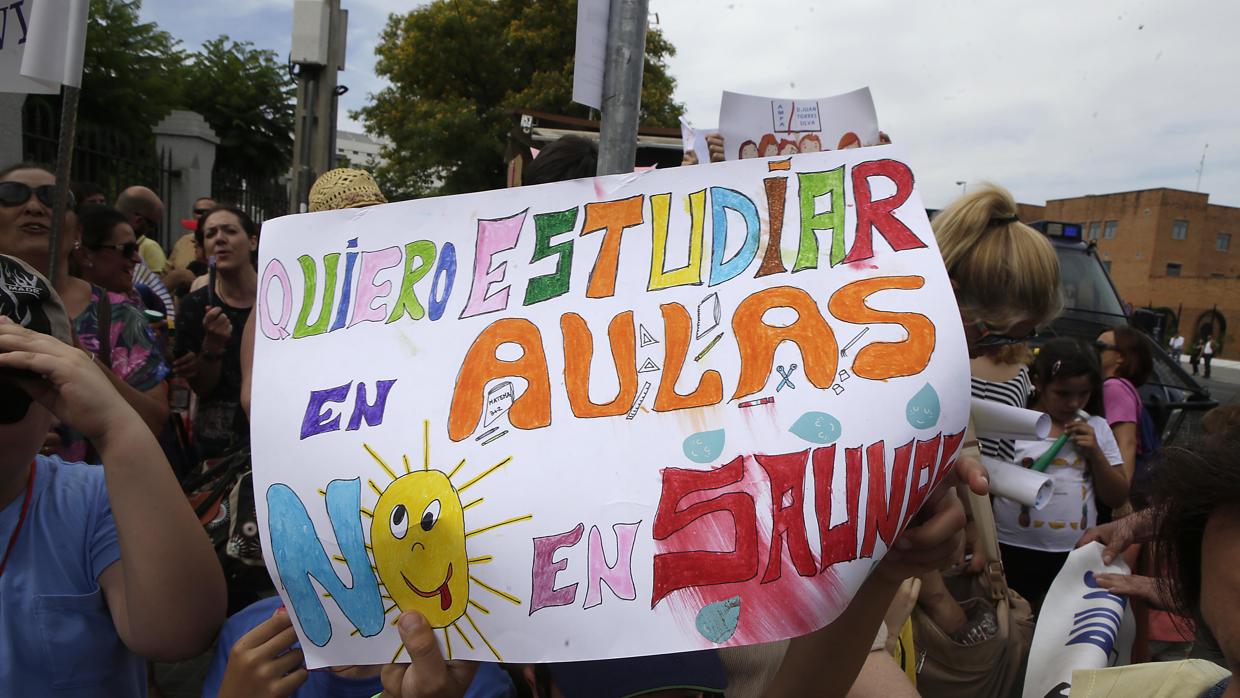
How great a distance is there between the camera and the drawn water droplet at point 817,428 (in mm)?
1042

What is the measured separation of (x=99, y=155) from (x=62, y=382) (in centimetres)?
789

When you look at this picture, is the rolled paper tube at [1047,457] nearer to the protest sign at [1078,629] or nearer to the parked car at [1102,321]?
the protest sign at [1078,629]

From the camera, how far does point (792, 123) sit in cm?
319

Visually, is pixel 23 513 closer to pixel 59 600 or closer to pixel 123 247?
pixel 59 600

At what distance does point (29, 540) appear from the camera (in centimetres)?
123

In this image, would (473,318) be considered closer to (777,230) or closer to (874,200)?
(777,230)

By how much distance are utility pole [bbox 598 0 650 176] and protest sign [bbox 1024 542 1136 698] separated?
56.2 inches

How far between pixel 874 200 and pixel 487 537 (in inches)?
27.7

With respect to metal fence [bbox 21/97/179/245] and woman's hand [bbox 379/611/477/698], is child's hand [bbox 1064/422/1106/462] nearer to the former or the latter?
woman's hand [bbox 379/611/477/698]

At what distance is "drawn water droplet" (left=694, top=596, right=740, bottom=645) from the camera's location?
1.02 meters

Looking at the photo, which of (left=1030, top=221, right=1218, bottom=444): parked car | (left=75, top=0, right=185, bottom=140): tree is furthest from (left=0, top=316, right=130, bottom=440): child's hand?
(left=75, top=0, right=185, bottom=140): tree

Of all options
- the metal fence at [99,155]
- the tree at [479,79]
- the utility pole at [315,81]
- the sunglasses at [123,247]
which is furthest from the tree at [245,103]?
the sunglasses at [123,247]

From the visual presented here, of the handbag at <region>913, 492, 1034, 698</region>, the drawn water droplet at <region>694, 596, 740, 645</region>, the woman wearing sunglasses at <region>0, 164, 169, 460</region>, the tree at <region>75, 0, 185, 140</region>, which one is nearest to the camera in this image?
the drawn water droplet at <region>694, 596, 740, 645</region>

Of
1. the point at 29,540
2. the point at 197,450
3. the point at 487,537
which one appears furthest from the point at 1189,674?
the point at 197,450
